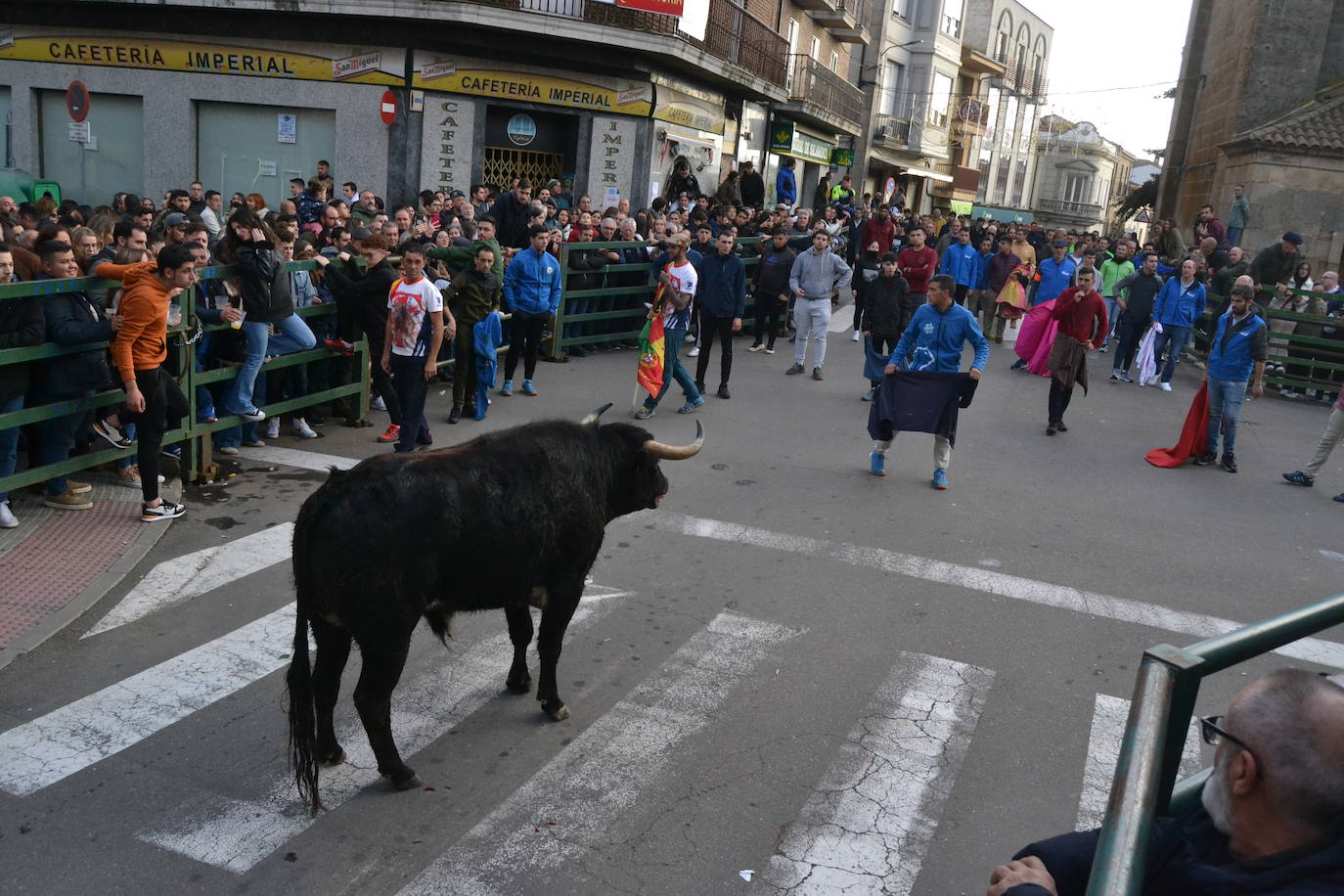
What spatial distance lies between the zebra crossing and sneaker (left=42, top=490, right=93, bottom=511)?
3.98 ft

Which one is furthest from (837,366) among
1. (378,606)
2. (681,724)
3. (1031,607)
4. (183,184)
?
(183,184)

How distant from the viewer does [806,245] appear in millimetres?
17828

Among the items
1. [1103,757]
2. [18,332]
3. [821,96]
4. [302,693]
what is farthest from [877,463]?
[821,96]

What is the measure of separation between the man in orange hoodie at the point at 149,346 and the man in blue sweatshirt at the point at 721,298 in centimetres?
665

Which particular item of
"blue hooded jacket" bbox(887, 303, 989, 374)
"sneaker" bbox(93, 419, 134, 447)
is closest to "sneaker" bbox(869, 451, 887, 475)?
"blue hooded jacket" bbox(887, 303, 989, 374)

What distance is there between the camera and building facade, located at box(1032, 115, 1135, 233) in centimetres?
7769

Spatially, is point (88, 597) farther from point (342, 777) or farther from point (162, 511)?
point (342, 777)

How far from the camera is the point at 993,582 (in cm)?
782

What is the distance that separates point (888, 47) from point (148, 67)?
1245 inches

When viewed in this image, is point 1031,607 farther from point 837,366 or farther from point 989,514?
point 837,366

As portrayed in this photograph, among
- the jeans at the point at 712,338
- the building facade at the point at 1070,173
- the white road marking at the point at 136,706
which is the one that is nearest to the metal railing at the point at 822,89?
the jeans at the point at 712,338

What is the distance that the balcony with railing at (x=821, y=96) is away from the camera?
33125mm

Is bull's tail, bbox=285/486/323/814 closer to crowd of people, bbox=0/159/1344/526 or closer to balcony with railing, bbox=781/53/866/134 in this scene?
crowd of people, bbox=0/159/1344/526

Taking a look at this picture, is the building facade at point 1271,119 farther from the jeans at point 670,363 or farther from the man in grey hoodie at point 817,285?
the jeans at point 670,363
